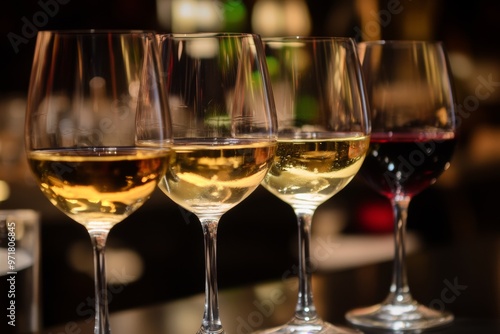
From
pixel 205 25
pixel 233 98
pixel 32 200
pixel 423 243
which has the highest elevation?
pixel 205 25

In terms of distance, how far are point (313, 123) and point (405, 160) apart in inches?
6.7

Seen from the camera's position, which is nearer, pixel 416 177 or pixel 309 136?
pixel 309 136

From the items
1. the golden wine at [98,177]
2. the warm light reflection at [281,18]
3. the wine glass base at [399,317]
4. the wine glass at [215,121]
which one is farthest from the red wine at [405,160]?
the warm light reflection at [281,18]

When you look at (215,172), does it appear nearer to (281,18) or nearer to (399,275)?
(399,275)

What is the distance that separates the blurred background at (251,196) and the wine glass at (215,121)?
1.58m

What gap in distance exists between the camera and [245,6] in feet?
9.76

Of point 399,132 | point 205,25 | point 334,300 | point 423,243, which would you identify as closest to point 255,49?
point 399,132

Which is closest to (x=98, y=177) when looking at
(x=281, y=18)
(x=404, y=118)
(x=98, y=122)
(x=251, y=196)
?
(x=98, y=122)

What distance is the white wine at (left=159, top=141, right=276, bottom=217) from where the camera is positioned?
29.7 inches

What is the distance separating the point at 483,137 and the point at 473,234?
0.36 metres

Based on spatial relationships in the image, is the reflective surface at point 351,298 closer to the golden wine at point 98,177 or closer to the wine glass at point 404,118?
the wine glass at point 404,118

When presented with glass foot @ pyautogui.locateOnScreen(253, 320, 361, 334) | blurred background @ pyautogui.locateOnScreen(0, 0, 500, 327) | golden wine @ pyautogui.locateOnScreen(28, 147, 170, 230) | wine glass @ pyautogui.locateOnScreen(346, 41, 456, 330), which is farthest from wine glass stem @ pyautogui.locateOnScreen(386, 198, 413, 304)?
blurred background @ pyautogui.locateOnScreen(0, 0, 500, 327)

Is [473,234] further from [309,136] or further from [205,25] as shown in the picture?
[309,136]

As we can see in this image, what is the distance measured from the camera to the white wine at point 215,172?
2.48ft
